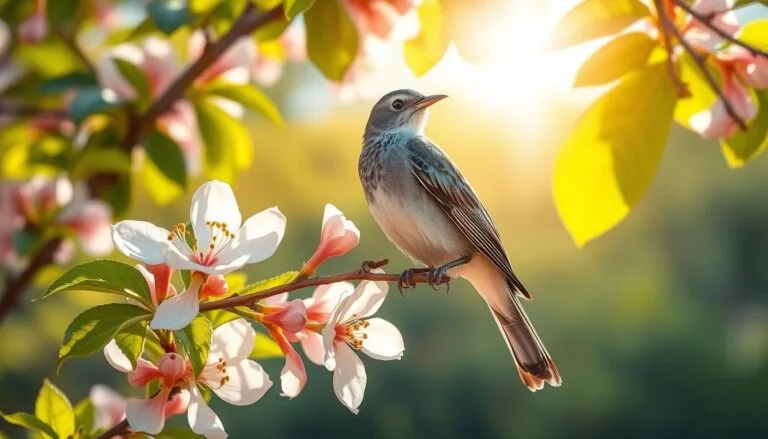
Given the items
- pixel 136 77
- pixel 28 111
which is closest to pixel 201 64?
pixel 136 77

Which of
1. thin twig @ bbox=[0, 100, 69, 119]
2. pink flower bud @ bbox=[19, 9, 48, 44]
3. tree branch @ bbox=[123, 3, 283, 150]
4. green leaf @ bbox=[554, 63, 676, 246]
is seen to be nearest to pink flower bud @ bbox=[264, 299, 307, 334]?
green leaf @ bbox=[554, 63, 676, 246]

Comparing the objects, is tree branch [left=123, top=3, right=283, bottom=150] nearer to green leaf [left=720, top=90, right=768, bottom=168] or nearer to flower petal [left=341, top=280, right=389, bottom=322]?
flower petal [left=341, top=280, right=389, bottom=322]

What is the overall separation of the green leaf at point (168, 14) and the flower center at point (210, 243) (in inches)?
21.8

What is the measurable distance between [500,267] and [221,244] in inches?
24.3

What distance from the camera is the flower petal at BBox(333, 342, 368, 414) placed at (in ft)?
3.14

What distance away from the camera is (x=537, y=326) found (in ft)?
12.9

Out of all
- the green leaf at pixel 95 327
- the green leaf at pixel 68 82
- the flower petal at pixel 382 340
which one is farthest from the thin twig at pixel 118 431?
the green leaf at pixel 68 82

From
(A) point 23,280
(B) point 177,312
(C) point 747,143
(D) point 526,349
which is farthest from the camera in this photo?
(A) point 23,280

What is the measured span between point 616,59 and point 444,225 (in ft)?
1.72

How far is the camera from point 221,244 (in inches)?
37.4

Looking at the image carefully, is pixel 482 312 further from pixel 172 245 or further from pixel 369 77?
pixel 172 245

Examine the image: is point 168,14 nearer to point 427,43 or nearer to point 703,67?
point 427,43

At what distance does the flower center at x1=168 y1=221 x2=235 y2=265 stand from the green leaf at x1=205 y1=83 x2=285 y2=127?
0.68 m

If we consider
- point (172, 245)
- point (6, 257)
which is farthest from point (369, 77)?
point (172, 245)
